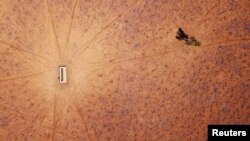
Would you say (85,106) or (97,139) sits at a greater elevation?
(85,106)

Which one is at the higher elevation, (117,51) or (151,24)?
(151,24)

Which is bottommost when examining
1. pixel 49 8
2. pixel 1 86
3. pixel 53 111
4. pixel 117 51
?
pixel 53 111

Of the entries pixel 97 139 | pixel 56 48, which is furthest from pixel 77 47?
pixel 97 139

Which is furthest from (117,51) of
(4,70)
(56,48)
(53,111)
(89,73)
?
(4,70)

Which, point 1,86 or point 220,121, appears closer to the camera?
point 1,86

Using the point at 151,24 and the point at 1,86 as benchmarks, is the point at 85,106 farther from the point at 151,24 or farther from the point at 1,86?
the point at 151,24

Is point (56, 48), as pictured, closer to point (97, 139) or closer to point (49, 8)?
point (49, 8)
